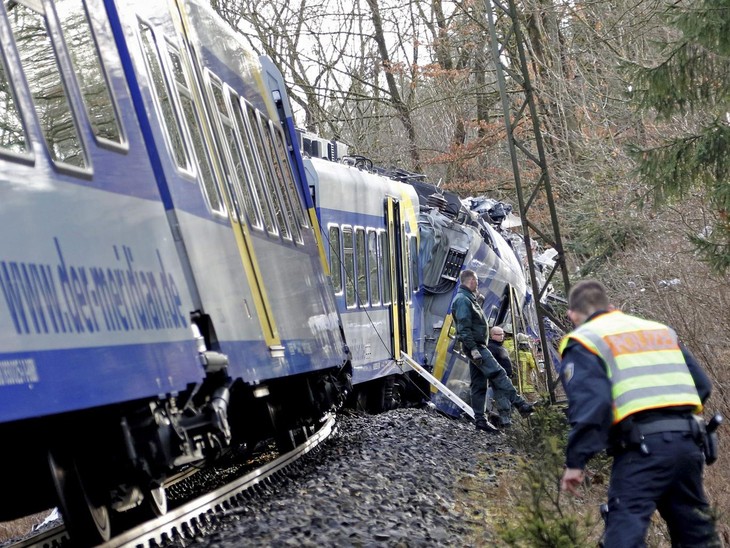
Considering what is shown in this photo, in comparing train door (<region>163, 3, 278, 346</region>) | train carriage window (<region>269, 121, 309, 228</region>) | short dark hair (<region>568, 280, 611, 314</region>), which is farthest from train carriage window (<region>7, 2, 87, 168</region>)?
train carriage window (<region>269, 121, 309, 228</region>)

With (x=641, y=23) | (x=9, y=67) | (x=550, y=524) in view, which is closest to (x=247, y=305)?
(x=550, y=524)

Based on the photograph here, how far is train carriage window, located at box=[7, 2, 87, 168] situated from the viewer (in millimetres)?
5266

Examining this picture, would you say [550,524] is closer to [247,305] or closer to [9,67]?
[247,305]

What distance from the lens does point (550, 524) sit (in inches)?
253

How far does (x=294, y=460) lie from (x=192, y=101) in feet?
14.7

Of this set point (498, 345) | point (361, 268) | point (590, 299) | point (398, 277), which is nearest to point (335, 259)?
point (361, 268)

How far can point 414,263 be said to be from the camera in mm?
19141

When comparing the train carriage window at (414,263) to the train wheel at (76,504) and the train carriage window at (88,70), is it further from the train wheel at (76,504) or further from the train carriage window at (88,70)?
the train carriage window at (88,70)

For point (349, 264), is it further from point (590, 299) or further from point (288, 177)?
point (590, 299)

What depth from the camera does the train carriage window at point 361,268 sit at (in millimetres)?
16031

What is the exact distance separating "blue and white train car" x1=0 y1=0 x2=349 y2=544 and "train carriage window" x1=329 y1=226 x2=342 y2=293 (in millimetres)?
5248

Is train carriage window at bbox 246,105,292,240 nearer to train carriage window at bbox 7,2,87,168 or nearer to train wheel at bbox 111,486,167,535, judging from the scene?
train wheel at bbox 111,486,167,535

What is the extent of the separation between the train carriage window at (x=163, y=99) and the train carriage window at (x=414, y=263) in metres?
11.7

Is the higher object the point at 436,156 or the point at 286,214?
the point at 436,156
